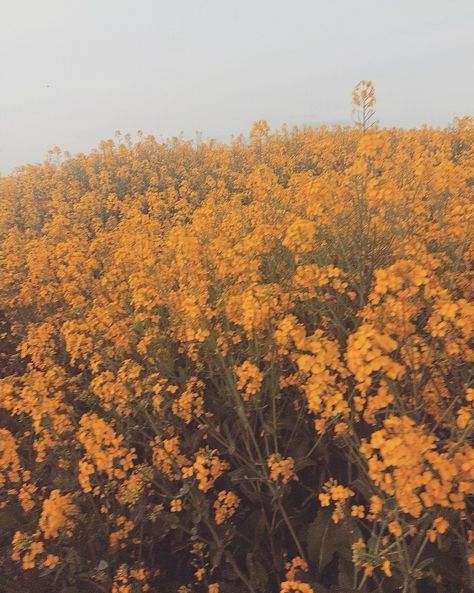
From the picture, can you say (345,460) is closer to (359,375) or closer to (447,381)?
(447,381)

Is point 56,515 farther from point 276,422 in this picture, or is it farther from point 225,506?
point 276,422

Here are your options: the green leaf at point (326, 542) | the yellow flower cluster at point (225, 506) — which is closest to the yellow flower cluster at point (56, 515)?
the yellow flower cluster at point (225, 506)

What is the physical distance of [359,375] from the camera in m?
1.43

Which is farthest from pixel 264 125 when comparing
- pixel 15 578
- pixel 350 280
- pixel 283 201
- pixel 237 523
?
pixel 15 578

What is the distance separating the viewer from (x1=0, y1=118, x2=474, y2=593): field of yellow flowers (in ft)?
5.45

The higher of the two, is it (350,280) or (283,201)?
(283,201)

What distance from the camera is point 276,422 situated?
226 cm

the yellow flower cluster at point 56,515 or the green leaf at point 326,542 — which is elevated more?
the yellow flower cluster at point 56,515

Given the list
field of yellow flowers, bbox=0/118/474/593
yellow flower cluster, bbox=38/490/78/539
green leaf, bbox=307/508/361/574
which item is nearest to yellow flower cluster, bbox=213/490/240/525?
field of yellow flowers, bbox=0/118/474/593

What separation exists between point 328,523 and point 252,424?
0.62 meters

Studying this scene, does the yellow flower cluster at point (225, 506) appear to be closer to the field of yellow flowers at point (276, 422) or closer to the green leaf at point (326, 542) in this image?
the field of yellow flowers at point (276, 422)

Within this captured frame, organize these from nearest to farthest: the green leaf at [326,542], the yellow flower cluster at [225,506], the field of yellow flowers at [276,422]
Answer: the field of yellow flowers at [276,422] → the green leaf at [326,542] → the yellow flower cluster at [225,506]

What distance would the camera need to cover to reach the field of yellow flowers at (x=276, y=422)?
1660 millimetres

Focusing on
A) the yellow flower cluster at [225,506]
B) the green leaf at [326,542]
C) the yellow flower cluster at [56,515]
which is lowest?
the green leaf at [326,542]
